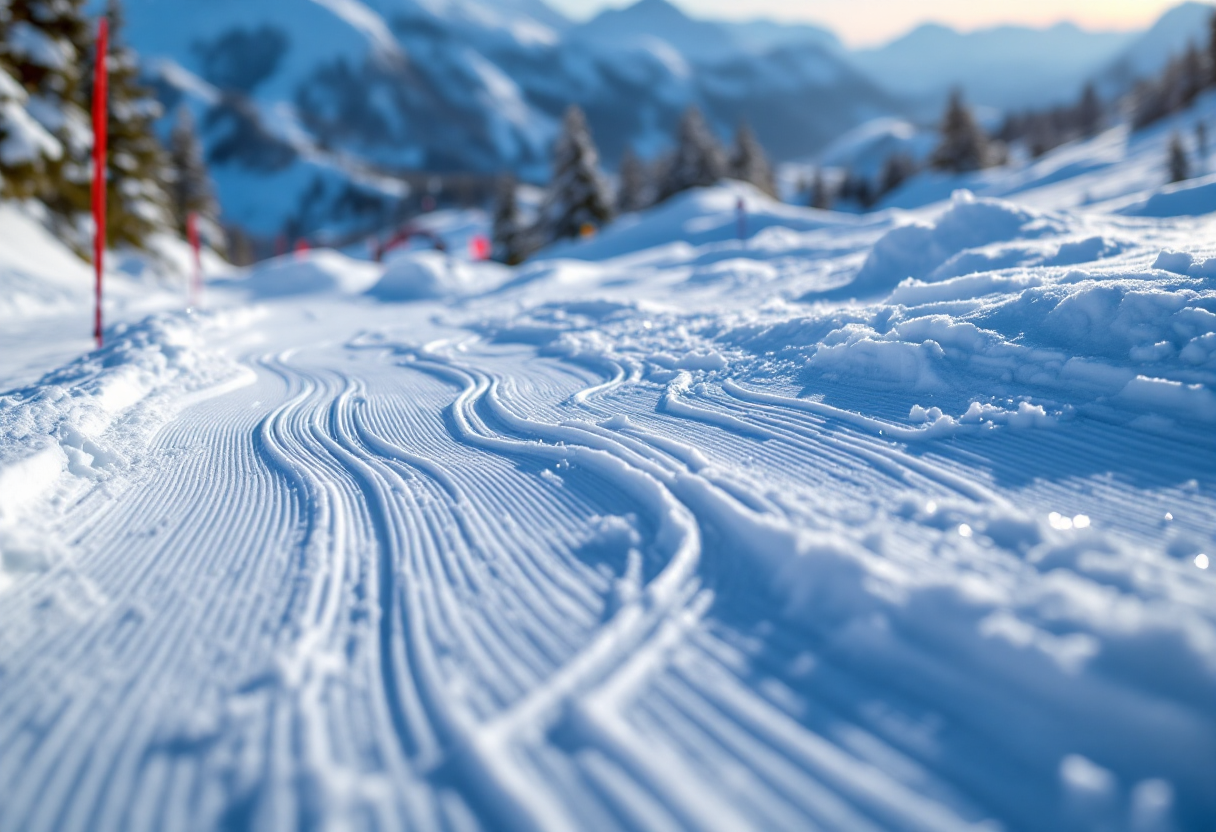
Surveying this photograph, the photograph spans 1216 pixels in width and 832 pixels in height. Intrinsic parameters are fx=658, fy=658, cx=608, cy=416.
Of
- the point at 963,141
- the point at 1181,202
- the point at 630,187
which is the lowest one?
the point at 1181,202

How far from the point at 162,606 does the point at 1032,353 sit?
4.56 metres

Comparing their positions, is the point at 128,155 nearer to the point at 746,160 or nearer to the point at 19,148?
the point at 19,148

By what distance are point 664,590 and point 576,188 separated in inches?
1090

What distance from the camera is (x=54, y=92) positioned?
17672 millimetres

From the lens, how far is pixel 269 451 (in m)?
4.07

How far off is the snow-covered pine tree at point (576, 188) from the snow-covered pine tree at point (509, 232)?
305 centimetres

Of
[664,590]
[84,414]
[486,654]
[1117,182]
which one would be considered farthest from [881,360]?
[1117,182]

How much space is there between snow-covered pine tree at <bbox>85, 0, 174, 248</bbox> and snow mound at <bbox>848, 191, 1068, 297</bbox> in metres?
22.6

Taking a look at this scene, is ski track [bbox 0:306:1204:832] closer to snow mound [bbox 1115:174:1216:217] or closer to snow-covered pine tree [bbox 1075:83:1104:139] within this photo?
snow mound [bbox 1115:174:1216:217]

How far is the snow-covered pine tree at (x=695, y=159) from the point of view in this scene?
30625 millimetres

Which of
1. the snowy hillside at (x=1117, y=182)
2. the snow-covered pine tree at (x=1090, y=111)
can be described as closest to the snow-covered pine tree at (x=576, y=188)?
the snowy hillside at (x=1117, y=182)

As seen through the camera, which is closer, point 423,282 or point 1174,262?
point 1174,262

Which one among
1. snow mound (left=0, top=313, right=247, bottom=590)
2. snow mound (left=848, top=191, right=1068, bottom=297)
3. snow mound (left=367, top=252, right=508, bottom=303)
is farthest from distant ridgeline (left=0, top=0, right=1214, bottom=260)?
snow mound (left=848, top=191, right=1068, bottom=297)

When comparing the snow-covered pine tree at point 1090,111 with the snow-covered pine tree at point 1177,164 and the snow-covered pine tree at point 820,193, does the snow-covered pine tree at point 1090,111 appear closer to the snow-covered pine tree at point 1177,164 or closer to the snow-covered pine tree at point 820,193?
the snow-covered pine tree at point 820,193
